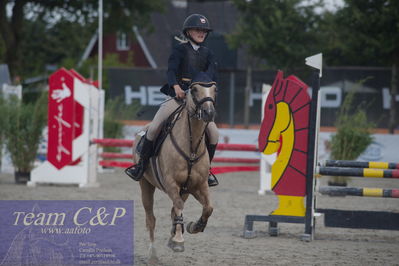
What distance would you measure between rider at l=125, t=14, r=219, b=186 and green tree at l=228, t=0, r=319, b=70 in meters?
17.0

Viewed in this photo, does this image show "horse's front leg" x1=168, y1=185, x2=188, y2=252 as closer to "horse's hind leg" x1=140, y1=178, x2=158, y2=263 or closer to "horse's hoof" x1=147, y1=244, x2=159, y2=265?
"horse's hoof" x1=147, y1=244, x2=159, y2=265

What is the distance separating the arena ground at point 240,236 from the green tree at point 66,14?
45.6ft

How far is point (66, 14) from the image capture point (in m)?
29.0

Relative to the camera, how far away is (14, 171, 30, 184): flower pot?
1333 centimetres

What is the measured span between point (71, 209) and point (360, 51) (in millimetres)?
17469

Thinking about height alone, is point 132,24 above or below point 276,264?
above

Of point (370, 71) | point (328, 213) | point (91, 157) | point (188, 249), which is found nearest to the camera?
point (188, 249)

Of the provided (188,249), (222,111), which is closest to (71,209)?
(188,249)

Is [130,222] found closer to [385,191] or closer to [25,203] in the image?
[25,203]

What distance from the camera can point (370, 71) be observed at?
1905 centimetres

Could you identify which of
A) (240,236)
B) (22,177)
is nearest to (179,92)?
(240,236)

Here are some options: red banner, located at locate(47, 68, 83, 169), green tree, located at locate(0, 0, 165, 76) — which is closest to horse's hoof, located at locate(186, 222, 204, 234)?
red banner, located at locate(47, 68, 83, 169)

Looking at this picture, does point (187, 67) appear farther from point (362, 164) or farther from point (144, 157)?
point (362, 164)

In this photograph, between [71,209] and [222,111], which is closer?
[71,209]
